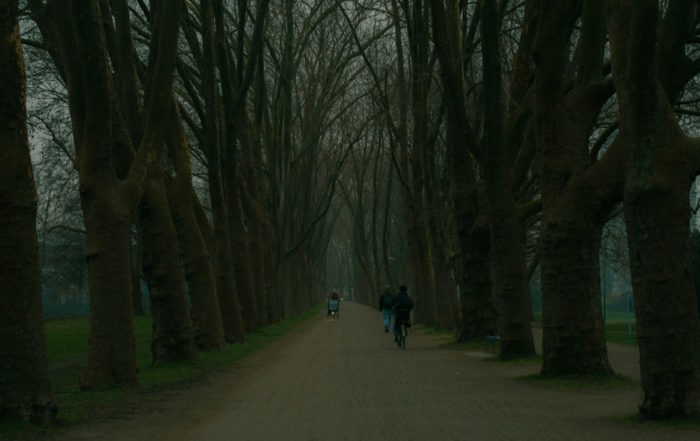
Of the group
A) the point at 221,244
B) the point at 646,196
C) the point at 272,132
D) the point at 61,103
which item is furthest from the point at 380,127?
the point at 646,196

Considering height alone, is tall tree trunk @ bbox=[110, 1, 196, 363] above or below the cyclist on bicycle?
above

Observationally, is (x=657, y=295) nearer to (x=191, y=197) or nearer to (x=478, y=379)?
(x=478, y=379)

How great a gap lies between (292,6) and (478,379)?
71.7 ft

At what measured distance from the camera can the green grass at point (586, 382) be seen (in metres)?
13.1

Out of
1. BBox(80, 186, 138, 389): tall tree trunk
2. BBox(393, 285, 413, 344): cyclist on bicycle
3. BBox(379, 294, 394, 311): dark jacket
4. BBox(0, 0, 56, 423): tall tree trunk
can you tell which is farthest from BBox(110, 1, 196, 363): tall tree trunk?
BBox(379, 294, 394, 311): dark jacket

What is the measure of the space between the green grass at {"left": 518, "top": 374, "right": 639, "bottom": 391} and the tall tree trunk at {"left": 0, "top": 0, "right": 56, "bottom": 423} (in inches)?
267

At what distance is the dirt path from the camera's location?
30.0 feet

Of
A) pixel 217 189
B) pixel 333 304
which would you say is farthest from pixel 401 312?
pixel 333 304

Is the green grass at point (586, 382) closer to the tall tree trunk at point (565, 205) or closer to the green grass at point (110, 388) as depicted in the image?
the tall tree trunk at point (565, 205)

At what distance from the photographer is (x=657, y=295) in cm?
936

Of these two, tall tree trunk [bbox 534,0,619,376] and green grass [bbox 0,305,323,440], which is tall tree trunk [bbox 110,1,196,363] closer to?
green grass [bbox 0,305,323,440]

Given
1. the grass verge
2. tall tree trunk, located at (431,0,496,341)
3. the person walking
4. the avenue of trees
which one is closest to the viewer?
the grass verge

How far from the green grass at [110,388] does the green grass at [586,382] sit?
5.59 meters

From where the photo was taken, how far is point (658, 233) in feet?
30.8
